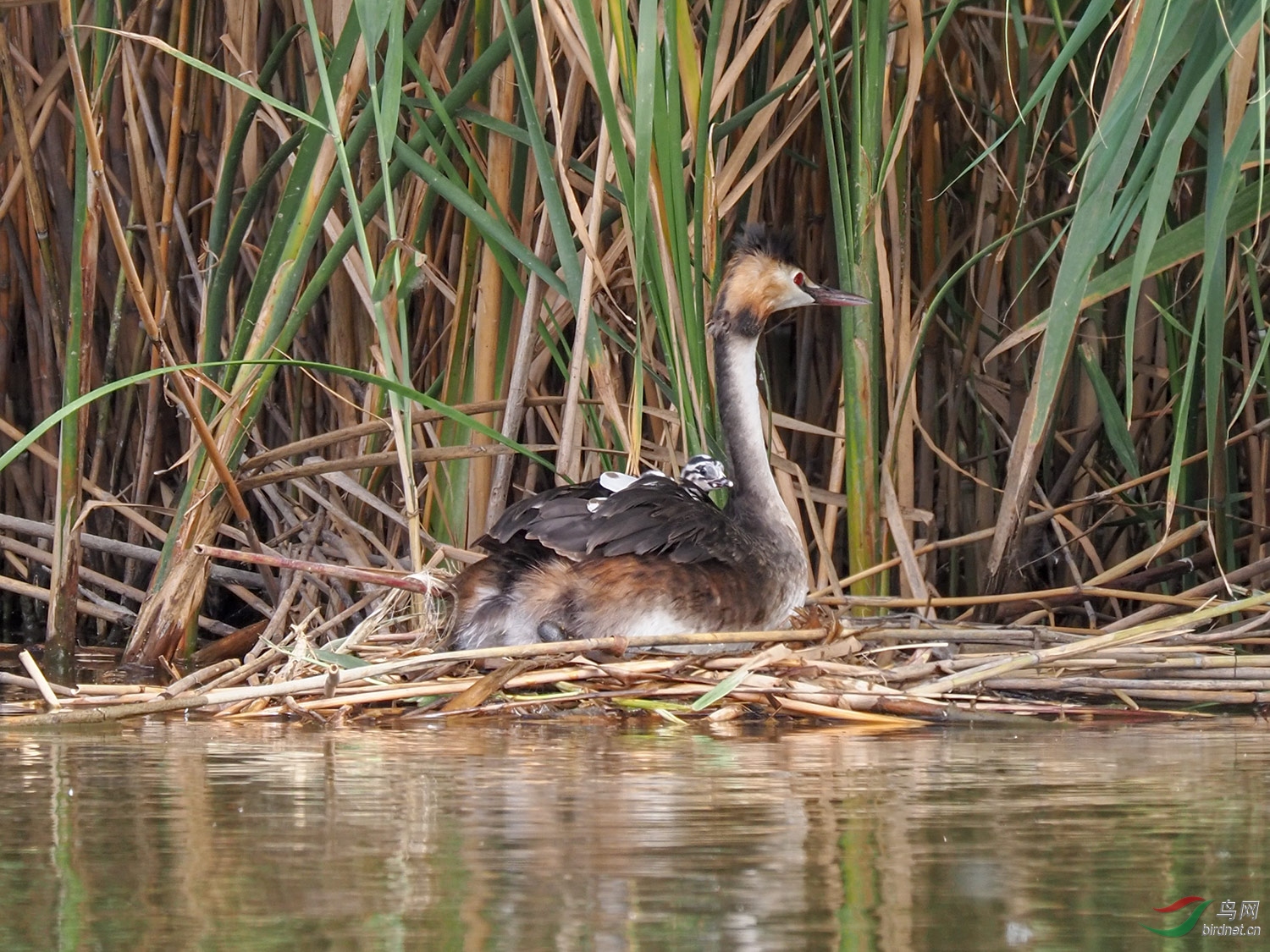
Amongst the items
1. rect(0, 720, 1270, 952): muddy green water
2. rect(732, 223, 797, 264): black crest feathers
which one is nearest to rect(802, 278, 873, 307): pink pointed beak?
rect(732, 223, 797, 264): black crest feathers

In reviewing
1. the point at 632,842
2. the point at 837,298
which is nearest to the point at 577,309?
the point at 837,298

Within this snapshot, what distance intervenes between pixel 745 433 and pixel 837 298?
42cm

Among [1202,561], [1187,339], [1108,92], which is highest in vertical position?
[1108,92]

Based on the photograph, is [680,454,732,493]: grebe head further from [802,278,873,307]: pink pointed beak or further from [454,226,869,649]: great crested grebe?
[802,278,873,307]: pink pointed beak

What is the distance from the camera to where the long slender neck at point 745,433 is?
13.8 feet

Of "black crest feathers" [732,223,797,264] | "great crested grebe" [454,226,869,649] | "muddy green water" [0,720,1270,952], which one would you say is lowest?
"muddy green water" [0,720,1270,952]

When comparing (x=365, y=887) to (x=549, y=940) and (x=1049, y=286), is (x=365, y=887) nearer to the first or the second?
(x=549, y=940)

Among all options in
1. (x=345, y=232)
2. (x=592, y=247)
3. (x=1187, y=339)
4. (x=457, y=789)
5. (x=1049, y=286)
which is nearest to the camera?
(x=457, y=789)

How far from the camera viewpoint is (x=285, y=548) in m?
4.80

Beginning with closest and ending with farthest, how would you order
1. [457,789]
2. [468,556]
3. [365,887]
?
[365,887]
[457,789]
[468,556]

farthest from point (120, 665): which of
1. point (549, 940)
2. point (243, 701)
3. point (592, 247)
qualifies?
point (549, 940)

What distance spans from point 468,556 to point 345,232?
0.79 metres

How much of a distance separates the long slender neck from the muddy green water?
128cm

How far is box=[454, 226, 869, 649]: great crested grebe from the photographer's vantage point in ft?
12.1
